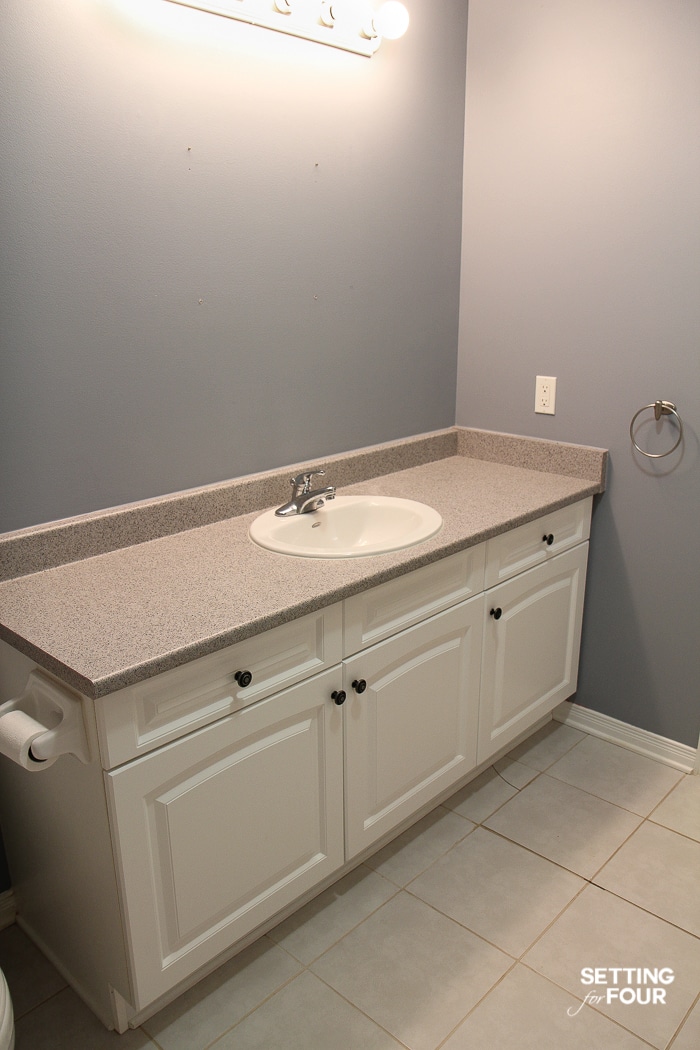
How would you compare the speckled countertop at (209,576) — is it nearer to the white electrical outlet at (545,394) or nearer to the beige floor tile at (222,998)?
the white electrical outlet at (545,394)

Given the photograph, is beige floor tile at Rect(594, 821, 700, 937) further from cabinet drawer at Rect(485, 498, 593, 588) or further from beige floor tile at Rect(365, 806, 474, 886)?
cabinet drawer at Rect(485, 498, 593, 588)

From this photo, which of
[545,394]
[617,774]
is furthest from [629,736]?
[545,394]

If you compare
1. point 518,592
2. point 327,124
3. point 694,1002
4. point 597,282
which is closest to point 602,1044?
point 694,1002

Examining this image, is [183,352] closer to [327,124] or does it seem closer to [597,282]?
[327,124]

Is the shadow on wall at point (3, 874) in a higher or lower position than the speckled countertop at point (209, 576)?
lower

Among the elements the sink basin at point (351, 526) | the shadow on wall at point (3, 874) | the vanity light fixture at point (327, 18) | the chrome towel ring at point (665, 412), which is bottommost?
the shadow on wall at point (3, 874)

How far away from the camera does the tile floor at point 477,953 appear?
157cm

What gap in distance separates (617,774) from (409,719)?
0.77 m

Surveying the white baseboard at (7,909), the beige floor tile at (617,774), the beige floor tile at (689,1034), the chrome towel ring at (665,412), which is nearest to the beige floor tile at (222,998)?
the white baseboard at (7,909)

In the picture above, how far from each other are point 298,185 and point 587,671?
155 cm

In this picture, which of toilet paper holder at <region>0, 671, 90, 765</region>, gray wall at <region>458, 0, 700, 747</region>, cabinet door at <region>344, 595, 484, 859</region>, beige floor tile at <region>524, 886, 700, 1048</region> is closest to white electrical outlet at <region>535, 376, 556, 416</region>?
gray wall at <region>458, 0, 700, 747</region>

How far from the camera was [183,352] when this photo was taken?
1.82 meters

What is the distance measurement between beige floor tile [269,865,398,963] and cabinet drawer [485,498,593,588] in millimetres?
733

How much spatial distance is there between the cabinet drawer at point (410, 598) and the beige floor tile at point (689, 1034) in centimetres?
90
